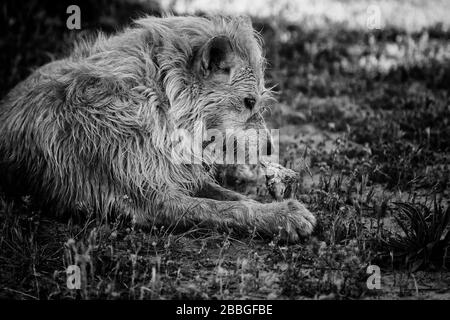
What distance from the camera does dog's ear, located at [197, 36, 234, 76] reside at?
442 cm

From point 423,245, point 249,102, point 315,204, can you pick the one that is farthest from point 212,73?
point 423,245

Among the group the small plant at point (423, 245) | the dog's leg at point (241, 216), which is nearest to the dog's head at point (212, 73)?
the dog's leg at point (241, 216)

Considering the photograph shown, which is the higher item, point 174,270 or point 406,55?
point 406,55

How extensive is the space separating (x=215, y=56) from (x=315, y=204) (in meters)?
1.58

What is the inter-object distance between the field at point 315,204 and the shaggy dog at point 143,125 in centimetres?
19

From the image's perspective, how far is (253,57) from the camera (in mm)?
4875

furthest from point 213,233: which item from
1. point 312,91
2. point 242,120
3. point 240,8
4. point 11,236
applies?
point 240,8

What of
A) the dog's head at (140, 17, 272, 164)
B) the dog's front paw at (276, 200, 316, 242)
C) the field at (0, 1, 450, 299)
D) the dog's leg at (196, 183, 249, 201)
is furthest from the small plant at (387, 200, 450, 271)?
the dog's head at (140, 17, 272, 164)

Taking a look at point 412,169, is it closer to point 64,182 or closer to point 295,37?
point 64,182

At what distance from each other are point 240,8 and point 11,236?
7501 millimetres

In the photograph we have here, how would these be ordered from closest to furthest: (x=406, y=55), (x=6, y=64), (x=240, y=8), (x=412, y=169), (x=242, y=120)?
(x=242, y=120)
(x=412, y=169)
(x=6, y=64)
(x=406, y=55)
(x=240, y=8)

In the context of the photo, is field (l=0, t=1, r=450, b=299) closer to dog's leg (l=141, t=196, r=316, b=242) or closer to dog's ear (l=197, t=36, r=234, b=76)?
dog's leg (l=141, t=196, r=316, b=242)

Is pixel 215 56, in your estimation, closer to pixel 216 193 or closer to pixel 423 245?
pixel 216 193

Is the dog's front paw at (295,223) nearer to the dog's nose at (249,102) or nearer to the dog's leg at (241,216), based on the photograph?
the dog's leg at (241,216)
